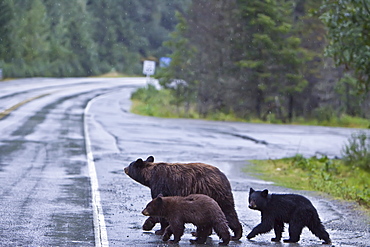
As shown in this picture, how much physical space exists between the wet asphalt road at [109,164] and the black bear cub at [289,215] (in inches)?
8.2

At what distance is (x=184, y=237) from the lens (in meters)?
8.88

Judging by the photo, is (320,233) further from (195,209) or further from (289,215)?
(195,209)

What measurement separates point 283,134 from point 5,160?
1643 cm

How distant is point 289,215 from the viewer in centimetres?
877

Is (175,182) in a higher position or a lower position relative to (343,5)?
lower

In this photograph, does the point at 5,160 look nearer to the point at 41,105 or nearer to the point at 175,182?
the point at 175,182

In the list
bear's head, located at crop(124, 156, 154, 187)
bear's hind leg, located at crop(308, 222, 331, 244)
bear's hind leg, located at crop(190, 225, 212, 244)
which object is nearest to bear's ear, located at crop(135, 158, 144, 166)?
bear's head, located at crop(124, 156, 154, 187)

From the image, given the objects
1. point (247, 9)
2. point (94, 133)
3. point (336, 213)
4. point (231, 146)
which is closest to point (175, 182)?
point (336, 213)

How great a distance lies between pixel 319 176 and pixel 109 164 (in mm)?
5312

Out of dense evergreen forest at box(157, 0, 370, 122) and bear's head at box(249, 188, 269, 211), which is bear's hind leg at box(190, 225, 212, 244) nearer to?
bear's head at box(249, 188, 269, 211)

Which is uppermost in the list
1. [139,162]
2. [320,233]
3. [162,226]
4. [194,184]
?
[139,162]

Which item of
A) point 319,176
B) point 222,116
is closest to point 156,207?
point 319,176

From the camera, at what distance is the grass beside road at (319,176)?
14597 mm

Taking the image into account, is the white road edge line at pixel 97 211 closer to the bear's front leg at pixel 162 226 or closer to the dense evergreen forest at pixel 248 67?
the bear's front leg at pixel 162 226
